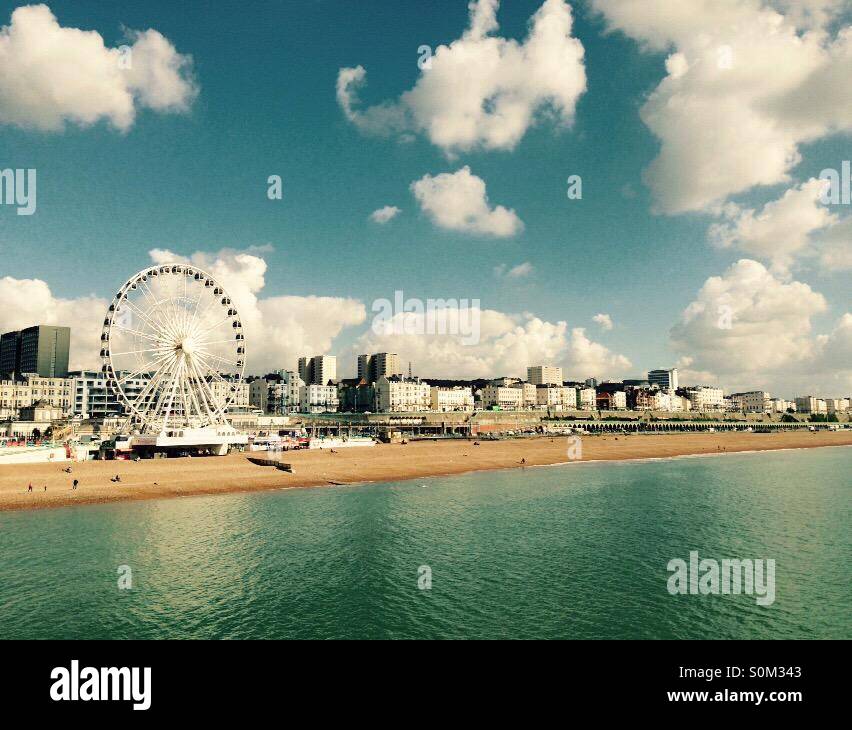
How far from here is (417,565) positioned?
94.5 feet

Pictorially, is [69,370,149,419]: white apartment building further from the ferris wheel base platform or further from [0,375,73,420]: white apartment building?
the ferris wheel base platform

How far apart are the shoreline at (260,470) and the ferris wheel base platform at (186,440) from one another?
2926 mm

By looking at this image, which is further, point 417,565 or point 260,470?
point 260,470

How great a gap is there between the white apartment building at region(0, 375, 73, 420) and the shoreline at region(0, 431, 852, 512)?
256 feet

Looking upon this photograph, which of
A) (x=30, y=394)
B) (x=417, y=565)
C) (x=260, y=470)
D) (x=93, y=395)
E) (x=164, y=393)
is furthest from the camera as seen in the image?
(x=93, y=395)

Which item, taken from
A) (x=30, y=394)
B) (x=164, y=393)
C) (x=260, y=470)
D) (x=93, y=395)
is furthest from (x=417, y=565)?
(x=93, y=395)

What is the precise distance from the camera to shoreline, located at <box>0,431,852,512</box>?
4650 centimetres

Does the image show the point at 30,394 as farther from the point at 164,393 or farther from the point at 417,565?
the point at 417,565

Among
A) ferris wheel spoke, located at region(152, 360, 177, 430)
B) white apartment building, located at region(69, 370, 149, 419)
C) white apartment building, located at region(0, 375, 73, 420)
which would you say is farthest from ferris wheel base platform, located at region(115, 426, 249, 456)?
white apartment building, located at region(69, 370, 149, 419)

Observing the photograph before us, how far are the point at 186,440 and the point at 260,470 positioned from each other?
15.2 metres

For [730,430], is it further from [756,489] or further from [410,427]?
[756,489]

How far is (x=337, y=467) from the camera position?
225 feet
